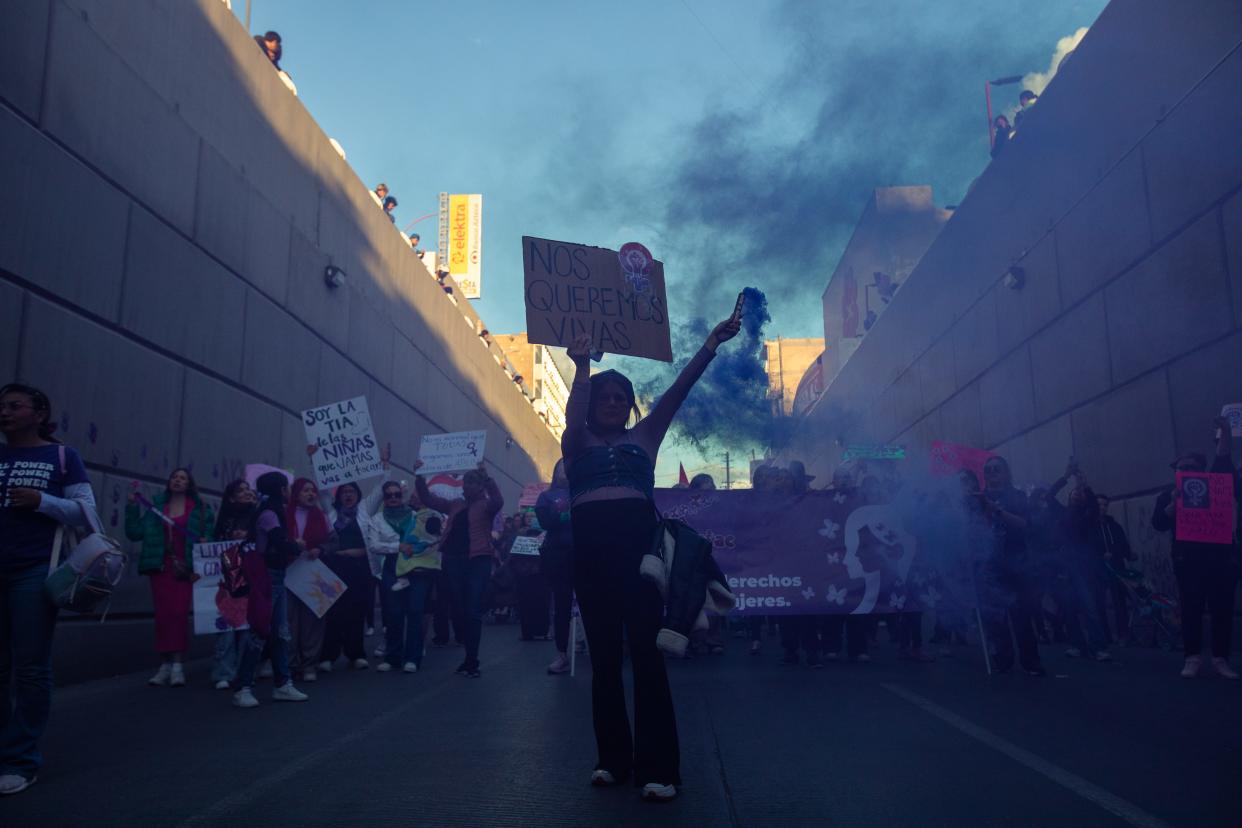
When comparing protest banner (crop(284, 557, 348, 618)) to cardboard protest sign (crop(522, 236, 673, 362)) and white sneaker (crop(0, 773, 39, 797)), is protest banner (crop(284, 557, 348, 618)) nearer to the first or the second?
cardboard protest sign (crop(522, 236, 673, 362))

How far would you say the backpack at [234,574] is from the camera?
810 centimetres

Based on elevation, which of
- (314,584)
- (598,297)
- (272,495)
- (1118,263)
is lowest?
(314,584)

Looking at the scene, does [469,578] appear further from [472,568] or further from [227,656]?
[227,656]

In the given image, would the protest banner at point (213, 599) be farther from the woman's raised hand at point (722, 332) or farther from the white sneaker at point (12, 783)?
the woman's raised hand at point (722, 332)

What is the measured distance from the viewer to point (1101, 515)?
11930 millimetres

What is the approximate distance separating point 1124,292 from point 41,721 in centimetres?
1352

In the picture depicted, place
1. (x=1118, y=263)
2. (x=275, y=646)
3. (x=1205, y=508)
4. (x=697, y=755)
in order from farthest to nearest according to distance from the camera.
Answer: (x=1118, y=263), (x=1205, y=508), (x=275, y=646), (x=697, y=755)

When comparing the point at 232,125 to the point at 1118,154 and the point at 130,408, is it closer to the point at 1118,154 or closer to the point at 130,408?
the point at 130,408

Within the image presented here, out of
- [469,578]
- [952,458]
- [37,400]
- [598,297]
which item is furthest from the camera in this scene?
[952,458]

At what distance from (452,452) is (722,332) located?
40.9 ft

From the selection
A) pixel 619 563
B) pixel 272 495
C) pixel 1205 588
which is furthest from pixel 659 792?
pixel 1205 588

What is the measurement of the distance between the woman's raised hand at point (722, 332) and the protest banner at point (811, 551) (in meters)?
5.32

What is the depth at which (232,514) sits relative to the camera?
8555 mm

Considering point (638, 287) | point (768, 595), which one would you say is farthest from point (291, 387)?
point (638, 287)
